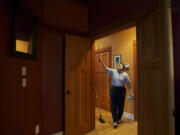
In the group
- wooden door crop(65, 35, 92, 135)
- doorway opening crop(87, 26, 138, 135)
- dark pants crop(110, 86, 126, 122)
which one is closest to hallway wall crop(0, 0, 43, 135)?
wooden door crop(65, 35, 92, 135)

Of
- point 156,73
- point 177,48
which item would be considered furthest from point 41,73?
point 177,48

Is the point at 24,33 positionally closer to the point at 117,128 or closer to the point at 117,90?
the point at 117,90

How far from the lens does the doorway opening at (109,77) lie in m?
2.83

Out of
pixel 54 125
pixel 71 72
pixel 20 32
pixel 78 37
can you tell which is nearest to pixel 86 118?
pixel 54 125

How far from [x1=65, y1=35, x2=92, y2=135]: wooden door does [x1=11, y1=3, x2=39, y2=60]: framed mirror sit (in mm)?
637

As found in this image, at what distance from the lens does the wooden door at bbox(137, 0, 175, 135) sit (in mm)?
1067

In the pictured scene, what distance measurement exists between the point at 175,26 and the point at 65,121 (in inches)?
91.2

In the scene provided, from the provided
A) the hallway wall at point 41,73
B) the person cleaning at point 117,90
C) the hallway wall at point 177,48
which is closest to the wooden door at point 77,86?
the hallway wall at point 41,73

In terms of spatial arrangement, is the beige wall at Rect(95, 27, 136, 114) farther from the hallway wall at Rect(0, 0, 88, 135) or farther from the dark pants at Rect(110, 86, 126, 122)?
the hallway wall at Rect(0, 0, 88, 135)

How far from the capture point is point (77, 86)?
7.94ft

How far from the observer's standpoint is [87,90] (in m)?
2.60

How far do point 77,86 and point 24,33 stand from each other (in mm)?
1361

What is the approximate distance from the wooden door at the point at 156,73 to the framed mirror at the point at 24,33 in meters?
1.61

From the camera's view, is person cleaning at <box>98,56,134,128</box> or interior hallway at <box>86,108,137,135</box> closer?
interior hallway at <box>86,108,137,135</box>
